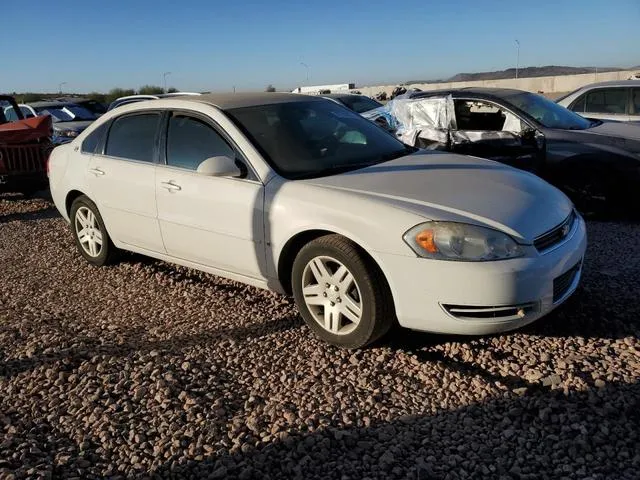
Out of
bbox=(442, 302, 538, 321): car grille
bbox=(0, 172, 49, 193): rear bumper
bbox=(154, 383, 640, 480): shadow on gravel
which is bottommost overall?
bbox=(154, 383, 640, 480): shadow on gravel

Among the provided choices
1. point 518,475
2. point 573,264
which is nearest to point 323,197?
point 573,264

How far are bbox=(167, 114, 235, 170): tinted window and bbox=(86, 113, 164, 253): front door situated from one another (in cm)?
21

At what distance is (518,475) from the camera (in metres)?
2.50

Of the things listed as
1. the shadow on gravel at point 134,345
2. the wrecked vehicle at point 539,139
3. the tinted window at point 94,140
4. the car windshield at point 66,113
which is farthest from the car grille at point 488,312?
the car windshield at point 66,113

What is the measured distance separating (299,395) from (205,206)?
1.73m

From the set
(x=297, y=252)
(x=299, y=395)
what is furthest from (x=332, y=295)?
(x=299, y=395)

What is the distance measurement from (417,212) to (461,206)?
0.29 metres

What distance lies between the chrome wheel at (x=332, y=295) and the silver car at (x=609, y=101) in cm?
709

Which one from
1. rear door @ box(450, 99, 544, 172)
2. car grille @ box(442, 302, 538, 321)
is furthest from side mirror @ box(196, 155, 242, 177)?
rear door @ box(450, 99, 544, 172)

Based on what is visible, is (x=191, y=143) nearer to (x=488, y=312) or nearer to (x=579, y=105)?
(x=488, y=312)

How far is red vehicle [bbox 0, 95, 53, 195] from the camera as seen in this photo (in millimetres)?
9242

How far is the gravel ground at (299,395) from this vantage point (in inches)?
105

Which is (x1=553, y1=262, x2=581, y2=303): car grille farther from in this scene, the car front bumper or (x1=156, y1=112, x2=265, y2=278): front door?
(x1=156, y1=112, x2=265, y2=278): front door

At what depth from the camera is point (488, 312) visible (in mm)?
3348
